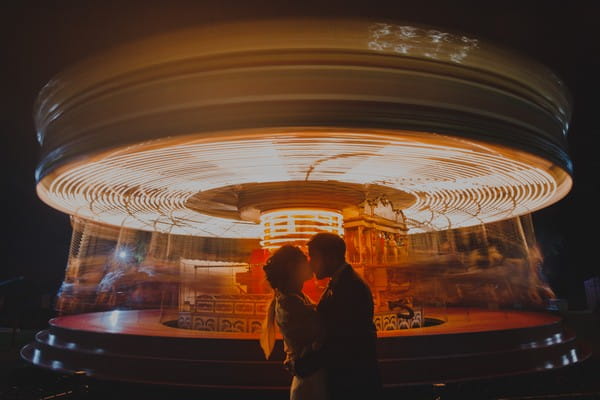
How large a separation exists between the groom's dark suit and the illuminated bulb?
4.98 metres

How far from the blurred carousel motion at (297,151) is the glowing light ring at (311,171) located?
2.0 inches

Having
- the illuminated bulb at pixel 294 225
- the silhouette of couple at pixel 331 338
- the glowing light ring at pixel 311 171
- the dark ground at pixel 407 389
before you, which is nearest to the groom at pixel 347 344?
the silhouette of couple at pixel 331 338

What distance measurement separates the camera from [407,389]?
Answer: 4.63 m

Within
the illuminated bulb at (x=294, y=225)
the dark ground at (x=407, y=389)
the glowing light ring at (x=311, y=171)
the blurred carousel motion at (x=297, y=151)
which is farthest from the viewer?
the illuminated bulb at (x=294, y=225)

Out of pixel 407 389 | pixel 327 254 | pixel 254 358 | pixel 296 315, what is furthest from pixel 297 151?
pixel 296 315

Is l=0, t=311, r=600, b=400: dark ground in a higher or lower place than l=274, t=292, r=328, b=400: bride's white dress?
lower

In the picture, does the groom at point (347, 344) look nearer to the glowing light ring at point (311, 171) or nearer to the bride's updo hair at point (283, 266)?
the bride's updo hair at point (283, 266)

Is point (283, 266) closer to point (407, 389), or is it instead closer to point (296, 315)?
point (296, 315)

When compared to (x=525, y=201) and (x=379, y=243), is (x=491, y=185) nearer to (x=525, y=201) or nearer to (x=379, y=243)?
(x=525, y=201)

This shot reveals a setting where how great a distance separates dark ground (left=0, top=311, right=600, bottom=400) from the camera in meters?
3.76

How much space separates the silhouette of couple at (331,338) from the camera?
2.45 meters

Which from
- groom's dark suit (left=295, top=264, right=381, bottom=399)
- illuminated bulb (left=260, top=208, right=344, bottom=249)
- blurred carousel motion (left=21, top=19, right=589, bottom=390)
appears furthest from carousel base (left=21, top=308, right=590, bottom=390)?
illuminated bulb (left=260, top=208, right=344, bottom=249)

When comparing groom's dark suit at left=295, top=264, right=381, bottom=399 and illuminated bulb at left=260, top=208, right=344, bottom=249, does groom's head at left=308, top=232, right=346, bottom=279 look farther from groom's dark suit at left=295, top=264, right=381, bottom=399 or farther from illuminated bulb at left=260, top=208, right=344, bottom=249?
illuminated bulb at left=260, top=208, right=344, bottom=249

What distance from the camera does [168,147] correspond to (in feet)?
17.1
